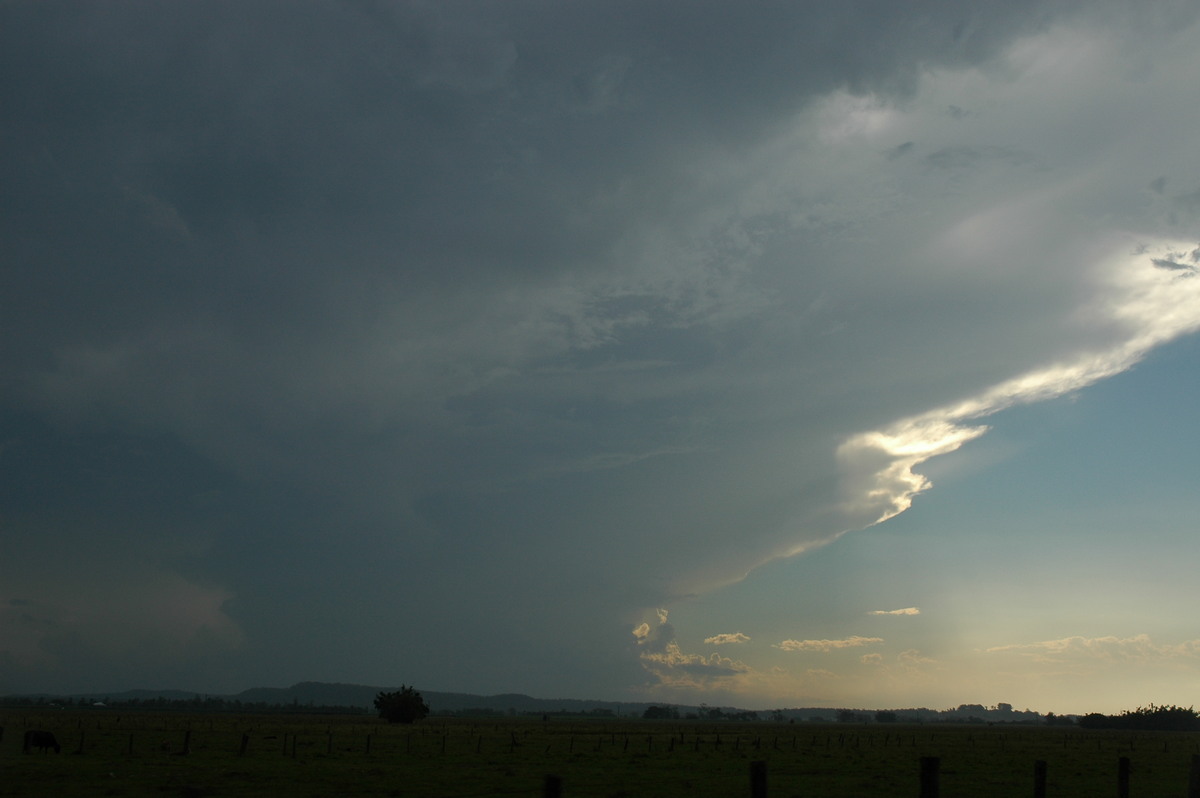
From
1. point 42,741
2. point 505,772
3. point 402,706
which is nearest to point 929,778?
point 505,772

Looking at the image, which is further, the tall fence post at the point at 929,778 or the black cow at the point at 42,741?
the black cow at the point at 42,741

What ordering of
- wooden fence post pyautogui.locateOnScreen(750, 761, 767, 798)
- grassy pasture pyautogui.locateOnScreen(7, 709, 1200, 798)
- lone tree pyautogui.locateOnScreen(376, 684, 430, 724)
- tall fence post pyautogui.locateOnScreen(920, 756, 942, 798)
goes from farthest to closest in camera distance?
1. lone tree pyautogui.locateOnScreen(376, 684, 430, 724)
2. grassy pasture pyautogui.locateOnScreen(7, 709, 1200, 798)
3. tall fence post pyautogui.locateOnScreen(920, 756, 942, 798)
4. wooden fence post pyautogui.locateOnScreen(750, 761, 767, 798)

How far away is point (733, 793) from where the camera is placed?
3862cm

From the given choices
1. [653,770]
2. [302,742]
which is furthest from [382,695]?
[653,770]

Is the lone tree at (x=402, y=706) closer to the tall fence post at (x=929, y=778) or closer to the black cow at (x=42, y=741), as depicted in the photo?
the black cow at (x=42, y=741)

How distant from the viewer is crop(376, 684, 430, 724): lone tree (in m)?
141

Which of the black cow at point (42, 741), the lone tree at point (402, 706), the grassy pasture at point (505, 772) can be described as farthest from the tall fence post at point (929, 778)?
the lone tree at point (402, 706)

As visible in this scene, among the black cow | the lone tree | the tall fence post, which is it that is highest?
the tall fence post

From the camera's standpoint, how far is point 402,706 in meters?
142

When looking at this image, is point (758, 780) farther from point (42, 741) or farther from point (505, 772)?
point (42, 741)

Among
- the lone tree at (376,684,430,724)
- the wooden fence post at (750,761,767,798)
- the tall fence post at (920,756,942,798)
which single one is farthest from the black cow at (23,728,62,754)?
the lone tree at (376,684,430,724)

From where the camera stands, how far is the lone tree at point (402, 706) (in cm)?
14138

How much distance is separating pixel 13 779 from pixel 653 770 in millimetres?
35450

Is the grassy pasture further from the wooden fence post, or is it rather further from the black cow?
the wooden fence post
